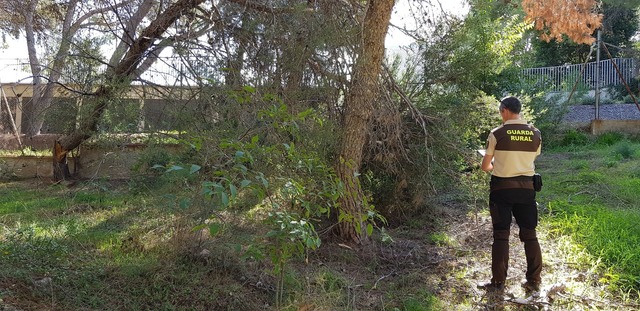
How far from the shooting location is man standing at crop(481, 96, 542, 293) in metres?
4.93

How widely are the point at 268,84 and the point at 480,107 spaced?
3.45 meters

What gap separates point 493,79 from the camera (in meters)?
12.7

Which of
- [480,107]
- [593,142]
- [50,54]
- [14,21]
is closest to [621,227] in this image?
[480,107]

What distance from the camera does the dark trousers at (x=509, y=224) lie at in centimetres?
495

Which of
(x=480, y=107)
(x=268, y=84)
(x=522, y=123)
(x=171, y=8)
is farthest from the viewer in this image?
(x=480, y=107)

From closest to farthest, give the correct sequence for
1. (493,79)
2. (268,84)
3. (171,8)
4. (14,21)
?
1. (268,84)
2. (171,8)
3. (14,21)
4. (493,79)

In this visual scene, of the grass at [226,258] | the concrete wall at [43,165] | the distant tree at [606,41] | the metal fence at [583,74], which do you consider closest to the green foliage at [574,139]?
the metal fence at [583,74]

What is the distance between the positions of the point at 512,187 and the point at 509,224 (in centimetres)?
34

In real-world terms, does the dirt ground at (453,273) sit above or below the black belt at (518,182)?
below

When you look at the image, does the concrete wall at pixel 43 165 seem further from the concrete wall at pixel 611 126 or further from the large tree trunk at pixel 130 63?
the concrete wall at pixel 611 126

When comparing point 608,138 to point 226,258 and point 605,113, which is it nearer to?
point 605,113

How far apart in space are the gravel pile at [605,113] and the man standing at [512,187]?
11.1 meters

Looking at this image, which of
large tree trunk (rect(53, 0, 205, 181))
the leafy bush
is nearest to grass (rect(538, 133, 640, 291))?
the leafy bush

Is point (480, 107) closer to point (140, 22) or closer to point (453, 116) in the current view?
point (453, 116)
